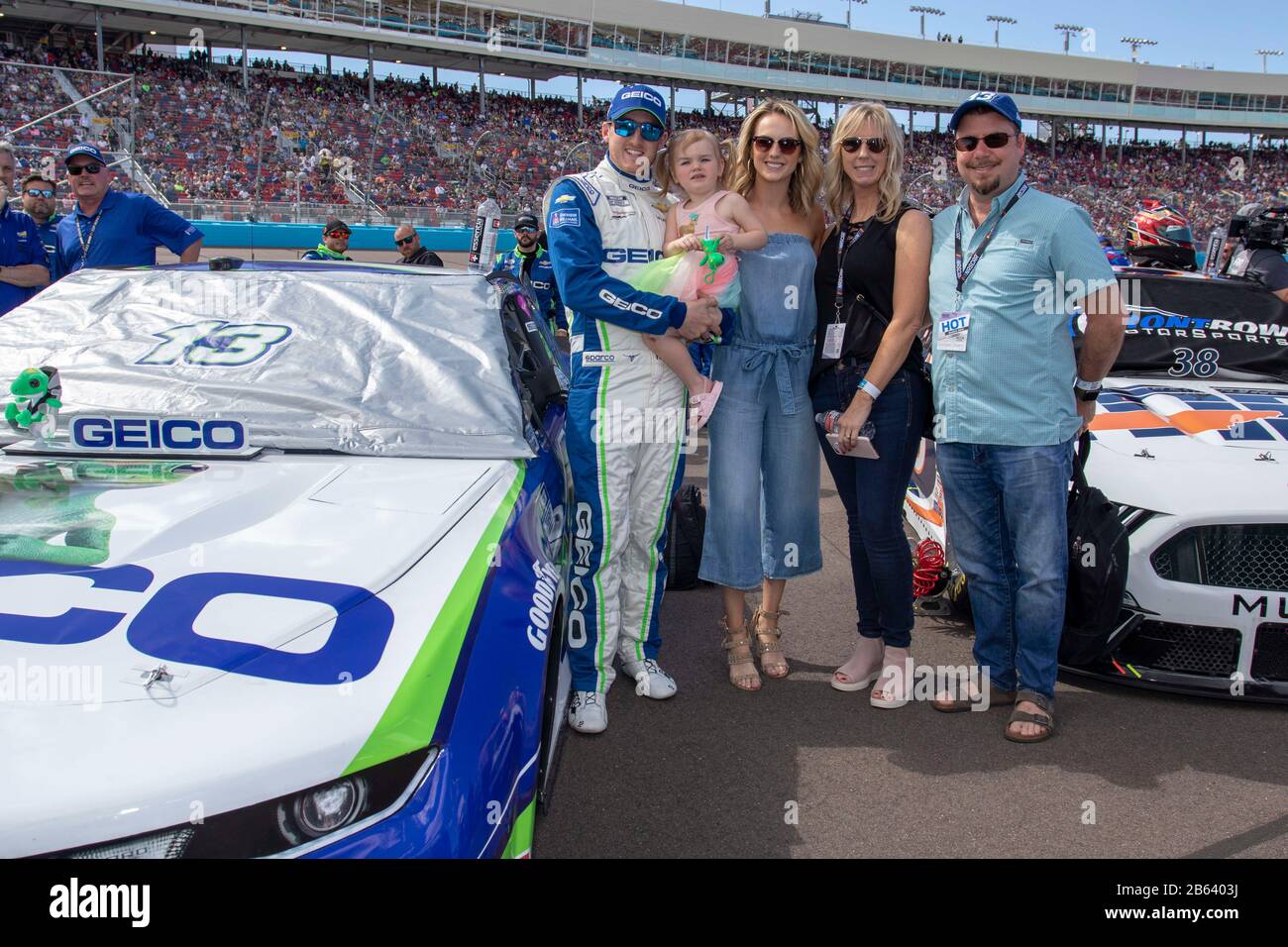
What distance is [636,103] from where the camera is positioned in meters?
3.04

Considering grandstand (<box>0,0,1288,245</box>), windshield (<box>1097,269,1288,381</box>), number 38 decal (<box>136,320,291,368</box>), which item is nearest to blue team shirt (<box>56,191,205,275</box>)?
number 38 decal (<box>136,320,291,368</box>)

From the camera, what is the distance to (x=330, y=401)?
9.01 feet

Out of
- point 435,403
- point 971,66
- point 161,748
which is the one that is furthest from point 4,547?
point 971,66

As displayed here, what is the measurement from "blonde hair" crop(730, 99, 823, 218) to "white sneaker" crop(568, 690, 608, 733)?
5.76 feet

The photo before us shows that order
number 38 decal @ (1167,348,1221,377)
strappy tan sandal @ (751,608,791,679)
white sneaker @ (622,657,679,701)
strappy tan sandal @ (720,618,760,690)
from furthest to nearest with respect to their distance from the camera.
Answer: number 38 decal @ (1167,348,1221,377) → strappy tan sandal @ (751,608,791,679) → strappy tan sandal @ (720,618,760,690) → white sneaker @ (622,657,679,701)

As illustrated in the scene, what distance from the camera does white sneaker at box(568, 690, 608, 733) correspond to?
3.03 meters

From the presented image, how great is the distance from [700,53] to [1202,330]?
135ft

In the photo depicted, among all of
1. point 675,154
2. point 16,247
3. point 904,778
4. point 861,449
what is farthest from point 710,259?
point 16,247

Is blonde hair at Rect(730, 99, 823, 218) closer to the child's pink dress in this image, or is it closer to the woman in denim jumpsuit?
the woman in denim jumpsuit

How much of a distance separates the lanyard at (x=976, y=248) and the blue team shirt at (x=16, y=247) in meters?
5.40

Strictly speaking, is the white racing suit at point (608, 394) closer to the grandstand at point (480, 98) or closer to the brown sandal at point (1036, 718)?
the brown sandal at point (1036, 718)

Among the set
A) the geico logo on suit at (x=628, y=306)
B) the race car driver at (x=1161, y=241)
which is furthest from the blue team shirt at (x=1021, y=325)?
the race car driver at (x=1161, y=241)

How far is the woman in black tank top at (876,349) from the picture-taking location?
10.2 ft
